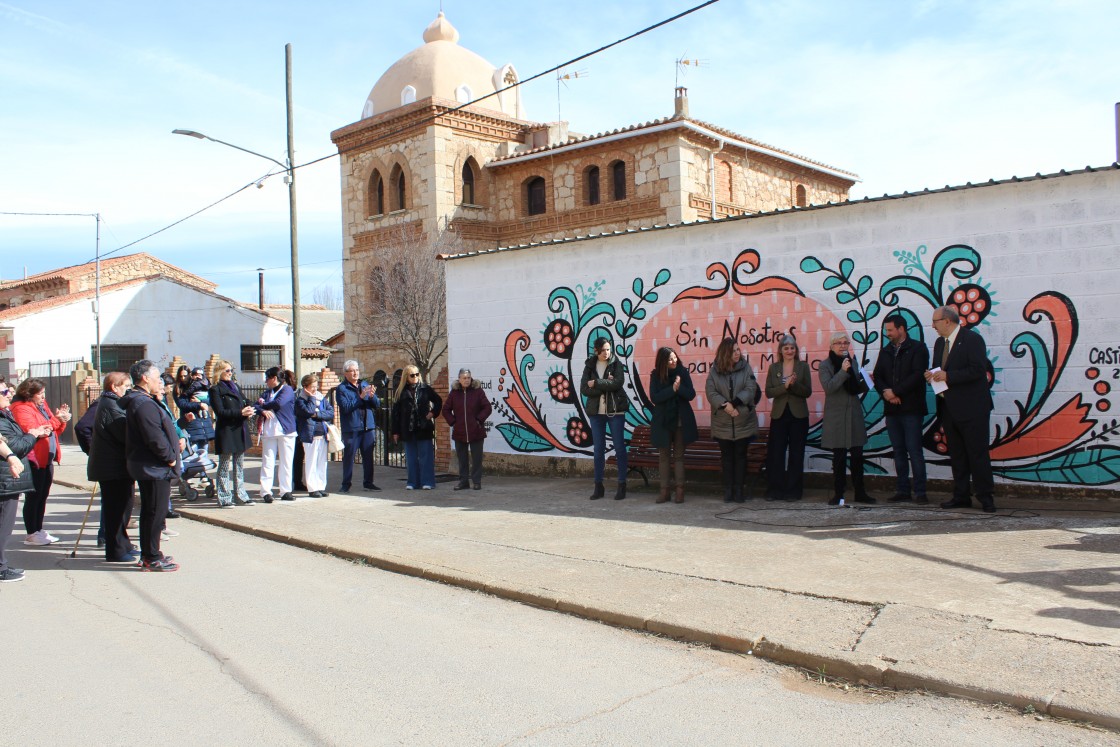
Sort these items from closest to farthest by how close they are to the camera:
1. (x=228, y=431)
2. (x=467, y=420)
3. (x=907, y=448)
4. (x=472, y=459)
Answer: (x=907, y=448)
(x=228, y=431)
(x=467, y=420)
(x=472, y=459)

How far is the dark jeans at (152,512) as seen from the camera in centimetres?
773

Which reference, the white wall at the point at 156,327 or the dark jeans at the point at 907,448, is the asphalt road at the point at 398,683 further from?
the white wall at the point at 156,327

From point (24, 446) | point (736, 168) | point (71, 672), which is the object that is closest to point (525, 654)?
point (71, 672)

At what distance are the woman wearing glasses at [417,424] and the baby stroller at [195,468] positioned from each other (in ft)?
8.27

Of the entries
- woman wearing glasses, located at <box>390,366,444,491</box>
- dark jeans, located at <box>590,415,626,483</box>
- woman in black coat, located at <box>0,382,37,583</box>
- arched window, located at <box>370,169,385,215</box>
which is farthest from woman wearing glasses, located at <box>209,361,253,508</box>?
arched window, located at <box>370,169,385,215</box>

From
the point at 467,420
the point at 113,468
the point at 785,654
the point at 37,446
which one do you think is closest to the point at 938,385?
the point at 785,654

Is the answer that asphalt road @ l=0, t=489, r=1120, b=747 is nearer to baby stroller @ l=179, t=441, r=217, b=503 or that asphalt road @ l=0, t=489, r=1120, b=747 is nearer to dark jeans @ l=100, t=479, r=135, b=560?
dark jeans @ l=100, t=479, r=135, b=560

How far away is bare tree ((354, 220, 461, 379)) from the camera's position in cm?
2839

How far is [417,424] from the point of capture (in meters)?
12.4

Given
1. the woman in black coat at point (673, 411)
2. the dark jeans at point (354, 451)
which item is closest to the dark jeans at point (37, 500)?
the dark jeans at point (354, 451)

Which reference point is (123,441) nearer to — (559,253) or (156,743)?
(156,743)

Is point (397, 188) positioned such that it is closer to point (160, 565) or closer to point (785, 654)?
point (160, 565)

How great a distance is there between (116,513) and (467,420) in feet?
15.7

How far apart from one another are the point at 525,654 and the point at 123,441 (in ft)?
14.8
